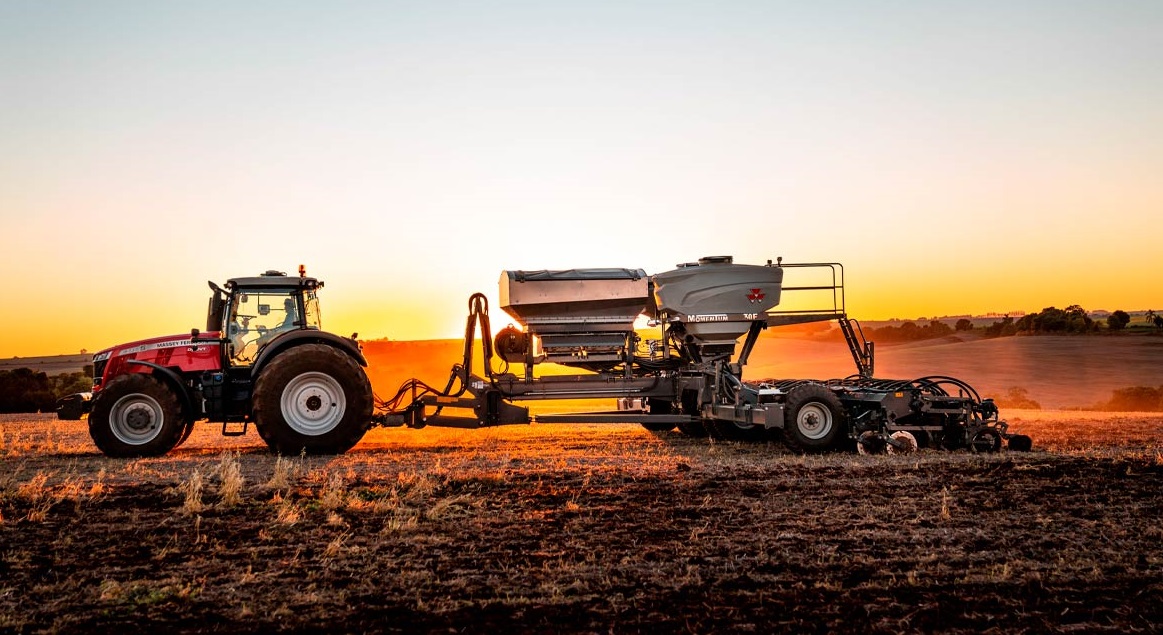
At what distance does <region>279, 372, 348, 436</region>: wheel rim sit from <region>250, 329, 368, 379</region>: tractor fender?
0.68 m

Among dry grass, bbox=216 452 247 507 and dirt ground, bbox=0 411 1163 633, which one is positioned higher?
dry grass, bbox=216 452 247 507

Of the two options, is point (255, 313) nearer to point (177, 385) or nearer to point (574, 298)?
point (177, 385)

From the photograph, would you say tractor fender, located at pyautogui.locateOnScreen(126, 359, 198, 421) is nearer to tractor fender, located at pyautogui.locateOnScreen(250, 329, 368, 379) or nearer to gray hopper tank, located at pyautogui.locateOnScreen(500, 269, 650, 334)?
tractor fender, located at pyautogui.locateOnScreen(250, 329, 368, 379)

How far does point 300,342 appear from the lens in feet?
48.0

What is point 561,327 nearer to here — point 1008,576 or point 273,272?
point 273,272

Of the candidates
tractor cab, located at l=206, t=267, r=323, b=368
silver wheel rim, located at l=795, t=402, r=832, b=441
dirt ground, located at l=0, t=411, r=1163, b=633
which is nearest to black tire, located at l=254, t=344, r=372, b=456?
dirt ground, located at l=0, t=411, r=1163, b=633

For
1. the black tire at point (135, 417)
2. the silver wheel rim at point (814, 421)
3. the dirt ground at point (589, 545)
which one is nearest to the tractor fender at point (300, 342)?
the black tire at point (135, 417)

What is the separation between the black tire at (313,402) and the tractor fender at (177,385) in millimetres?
1359

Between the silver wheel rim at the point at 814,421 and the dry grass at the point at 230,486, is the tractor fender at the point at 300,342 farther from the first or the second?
the silver wheel rim at the point at 814,421

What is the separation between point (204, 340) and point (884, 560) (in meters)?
11.6

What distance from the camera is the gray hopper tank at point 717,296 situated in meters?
16.5

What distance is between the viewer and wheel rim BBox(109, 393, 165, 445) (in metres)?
14.5

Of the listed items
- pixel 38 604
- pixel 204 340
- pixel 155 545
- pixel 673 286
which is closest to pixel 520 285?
pixel 673 286

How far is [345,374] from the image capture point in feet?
46.4
